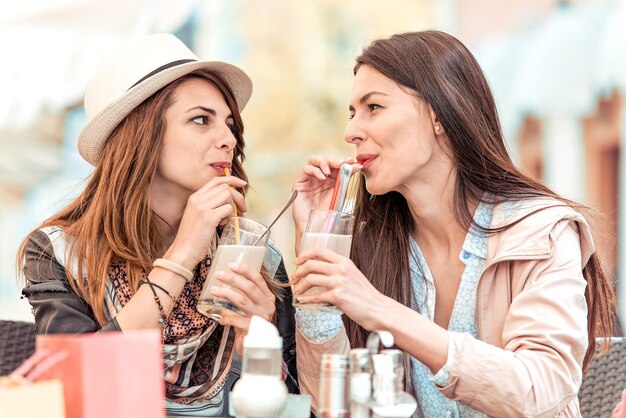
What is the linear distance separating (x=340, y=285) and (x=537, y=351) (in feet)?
1.42

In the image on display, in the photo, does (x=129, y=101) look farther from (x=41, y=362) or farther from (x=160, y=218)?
(x=41, y=362)

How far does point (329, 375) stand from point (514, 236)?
30.3 inches

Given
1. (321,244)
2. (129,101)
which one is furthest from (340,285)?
(129,101)

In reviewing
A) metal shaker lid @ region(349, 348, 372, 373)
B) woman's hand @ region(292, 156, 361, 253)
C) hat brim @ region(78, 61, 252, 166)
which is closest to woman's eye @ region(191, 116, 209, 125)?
hat brim @ region(78, 61, 252, 166)

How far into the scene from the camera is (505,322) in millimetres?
1901

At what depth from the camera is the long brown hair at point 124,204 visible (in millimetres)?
2117

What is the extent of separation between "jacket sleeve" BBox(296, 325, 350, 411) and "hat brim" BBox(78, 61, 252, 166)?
693mm

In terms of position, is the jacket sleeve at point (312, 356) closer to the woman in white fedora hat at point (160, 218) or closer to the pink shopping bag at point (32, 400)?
the woman in white fedora hat at point (160, 218)

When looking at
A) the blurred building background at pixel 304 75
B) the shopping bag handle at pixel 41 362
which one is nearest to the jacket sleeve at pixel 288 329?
the shopping bag handle at pixel 41 362

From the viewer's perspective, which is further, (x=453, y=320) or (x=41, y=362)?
(x=453, y=320)

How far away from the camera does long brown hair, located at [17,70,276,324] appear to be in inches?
83.4

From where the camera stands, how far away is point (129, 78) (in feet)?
7.25

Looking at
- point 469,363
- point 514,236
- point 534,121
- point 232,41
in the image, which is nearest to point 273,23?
point 232,41

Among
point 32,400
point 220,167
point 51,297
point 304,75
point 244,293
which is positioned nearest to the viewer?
point 32,400
